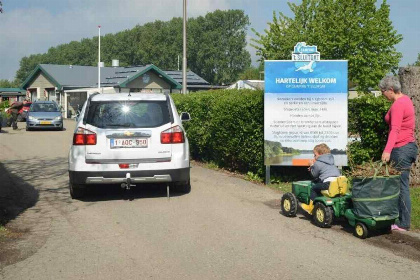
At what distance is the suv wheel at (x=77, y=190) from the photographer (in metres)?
9.16

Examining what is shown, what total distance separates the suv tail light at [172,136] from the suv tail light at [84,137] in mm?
1136

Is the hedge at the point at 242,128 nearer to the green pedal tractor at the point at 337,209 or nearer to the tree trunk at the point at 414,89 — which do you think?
the tree trunk at the point at 414,89

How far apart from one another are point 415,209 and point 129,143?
461cm

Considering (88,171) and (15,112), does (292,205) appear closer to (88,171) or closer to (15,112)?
(88,171)

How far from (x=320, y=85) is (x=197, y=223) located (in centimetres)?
400

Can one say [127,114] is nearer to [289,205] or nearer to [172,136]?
[172,136]

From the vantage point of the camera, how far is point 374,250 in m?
6.22

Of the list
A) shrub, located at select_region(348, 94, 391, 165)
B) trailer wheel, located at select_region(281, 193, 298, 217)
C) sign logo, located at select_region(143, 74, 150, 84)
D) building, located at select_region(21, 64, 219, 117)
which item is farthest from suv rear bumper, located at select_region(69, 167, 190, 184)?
sign logo, located at select_region(143, 74, 150, 84)

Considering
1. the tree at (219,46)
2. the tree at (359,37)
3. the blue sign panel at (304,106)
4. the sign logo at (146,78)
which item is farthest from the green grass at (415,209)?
the tree at (219,46)

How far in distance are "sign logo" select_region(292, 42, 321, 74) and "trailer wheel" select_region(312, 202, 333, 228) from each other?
138 inches

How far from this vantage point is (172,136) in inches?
357

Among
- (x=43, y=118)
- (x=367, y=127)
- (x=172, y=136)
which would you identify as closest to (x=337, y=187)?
(x=367, y=127)

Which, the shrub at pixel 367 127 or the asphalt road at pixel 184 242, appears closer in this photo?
the asphalt road at pixel 184 242

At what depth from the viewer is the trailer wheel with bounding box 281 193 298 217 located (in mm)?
7852
